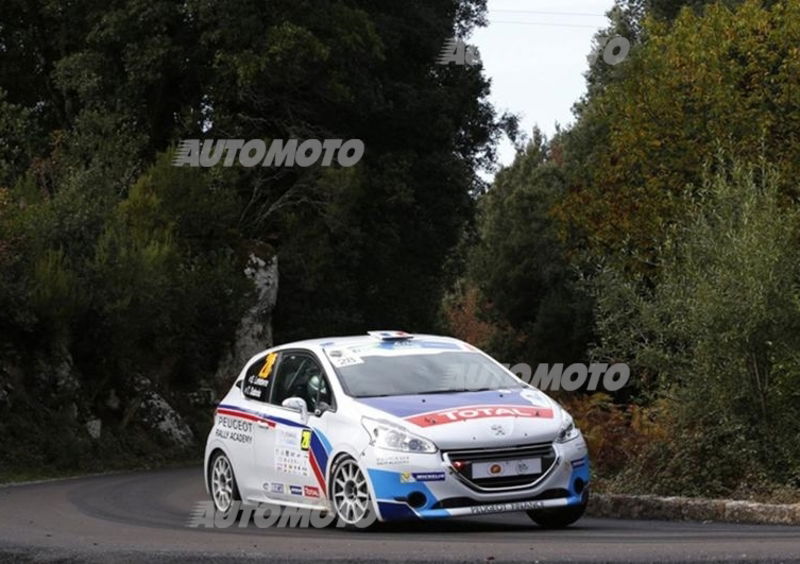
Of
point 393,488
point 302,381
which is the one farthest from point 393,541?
point 302,381

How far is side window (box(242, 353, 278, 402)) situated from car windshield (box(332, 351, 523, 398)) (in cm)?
105

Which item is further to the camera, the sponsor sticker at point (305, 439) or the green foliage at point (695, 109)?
the green foliage at point (695, 109)

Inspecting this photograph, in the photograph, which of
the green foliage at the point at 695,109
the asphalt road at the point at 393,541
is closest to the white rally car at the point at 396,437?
the asphalt road at the point at 393,541

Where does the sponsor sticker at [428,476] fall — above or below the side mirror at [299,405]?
below

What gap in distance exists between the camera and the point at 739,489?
1585cm

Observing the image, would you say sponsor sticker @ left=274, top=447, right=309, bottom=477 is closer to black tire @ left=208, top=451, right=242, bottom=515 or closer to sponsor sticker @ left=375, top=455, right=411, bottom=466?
black tire @ left=208, top=451, right=242, bottom=515

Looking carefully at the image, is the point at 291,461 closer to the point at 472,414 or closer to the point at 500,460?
the point at 472,414

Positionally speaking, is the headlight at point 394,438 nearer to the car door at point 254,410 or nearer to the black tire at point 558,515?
the black tire at point 558,515

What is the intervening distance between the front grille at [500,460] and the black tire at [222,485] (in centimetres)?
326

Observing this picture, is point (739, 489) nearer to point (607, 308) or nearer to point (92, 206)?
point (607, 308)

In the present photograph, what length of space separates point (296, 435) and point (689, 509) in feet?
12.8

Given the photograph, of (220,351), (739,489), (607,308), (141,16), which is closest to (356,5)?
(141,16)

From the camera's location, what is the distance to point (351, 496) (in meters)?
13.6

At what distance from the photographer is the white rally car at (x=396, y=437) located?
42.9 feet
